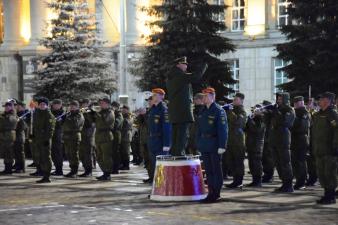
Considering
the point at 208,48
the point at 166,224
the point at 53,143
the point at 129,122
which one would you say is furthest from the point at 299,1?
the point at 166,224

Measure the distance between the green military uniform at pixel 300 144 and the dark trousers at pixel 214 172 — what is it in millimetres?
2610

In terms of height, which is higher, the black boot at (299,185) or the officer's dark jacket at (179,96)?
the officer's dark jacket at (179,96)

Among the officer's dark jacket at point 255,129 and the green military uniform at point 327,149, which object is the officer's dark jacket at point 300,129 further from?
the green military uniform at point 327,149

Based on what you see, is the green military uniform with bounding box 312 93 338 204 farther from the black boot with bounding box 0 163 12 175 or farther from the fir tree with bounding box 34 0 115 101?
the fir tree with bounding box 34 0 115 101

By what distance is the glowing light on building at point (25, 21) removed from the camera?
4956cm

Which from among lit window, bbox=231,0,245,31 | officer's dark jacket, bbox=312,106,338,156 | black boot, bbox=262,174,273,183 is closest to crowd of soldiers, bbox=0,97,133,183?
black boot, bbox=262,174,273,183

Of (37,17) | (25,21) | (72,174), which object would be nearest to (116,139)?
(72,174)

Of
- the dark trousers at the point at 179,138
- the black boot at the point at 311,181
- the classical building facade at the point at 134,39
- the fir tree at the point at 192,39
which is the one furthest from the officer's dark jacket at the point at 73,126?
the classical building facade at the point at 134,39

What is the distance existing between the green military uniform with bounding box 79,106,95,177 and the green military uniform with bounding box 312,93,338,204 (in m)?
7.36

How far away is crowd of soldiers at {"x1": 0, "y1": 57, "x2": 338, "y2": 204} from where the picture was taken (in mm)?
13617

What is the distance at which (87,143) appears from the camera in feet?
64.3

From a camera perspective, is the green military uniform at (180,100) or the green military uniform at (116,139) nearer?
the green military uniform at (180,100)

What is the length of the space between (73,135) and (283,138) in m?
6.06

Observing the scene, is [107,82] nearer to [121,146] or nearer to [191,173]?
[121,146]
